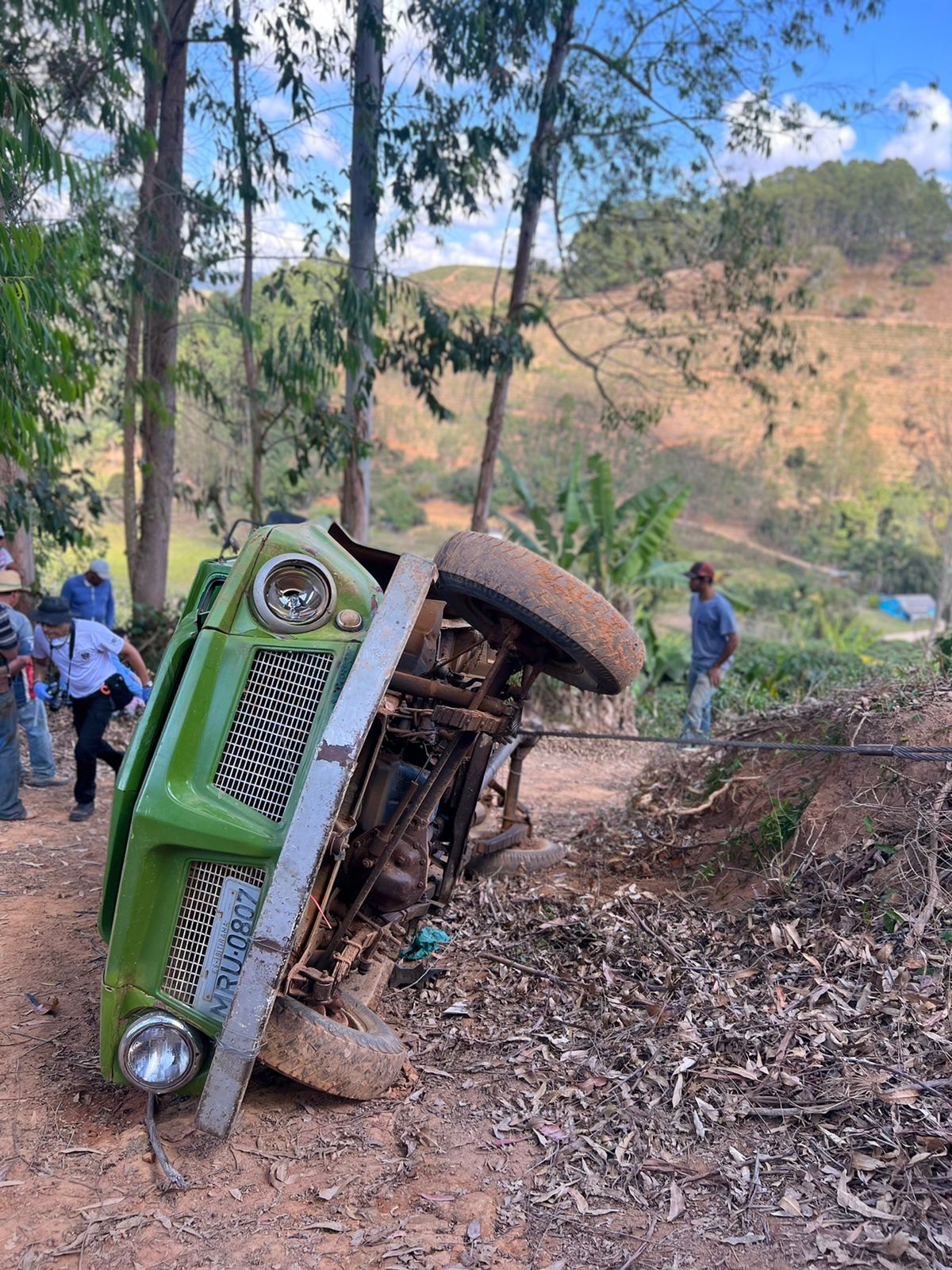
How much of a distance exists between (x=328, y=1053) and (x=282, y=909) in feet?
2.12

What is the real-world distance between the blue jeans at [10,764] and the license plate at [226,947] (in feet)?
14.5

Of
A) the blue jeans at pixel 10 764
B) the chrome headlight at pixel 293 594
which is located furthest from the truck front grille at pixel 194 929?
the blue jeans at pixel 10 764

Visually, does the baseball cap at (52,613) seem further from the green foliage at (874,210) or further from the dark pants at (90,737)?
the green foliage at (874,210)

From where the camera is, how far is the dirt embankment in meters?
2.73

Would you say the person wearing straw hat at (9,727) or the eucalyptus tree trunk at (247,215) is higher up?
the eucalyptus tree trunk at (247,215)

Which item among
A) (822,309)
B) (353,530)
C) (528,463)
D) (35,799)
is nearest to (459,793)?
(35,799)

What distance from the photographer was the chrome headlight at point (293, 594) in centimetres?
324

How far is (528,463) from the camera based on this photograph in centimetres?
4388

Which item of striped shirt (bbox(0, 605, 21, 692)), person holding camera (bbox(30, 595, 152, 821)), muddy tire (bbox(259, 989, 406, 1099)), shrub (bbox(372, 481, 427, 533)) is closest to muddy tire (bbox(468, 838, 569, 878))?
muddy tire (bbox(259, 989, 406, 1099))

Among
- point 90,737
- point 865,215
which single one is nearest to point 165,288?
point 90,737

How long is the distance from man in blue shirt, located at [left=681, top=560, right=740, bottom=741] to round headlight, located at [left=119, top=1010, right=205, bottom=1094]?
22.6 ft

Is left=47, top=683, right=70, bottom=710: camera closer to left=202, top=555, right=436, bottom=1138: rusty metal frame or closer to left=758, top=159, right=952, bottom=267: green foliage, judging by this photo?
left=202, top=555, right=436, bottom=1138: rusty metal frame

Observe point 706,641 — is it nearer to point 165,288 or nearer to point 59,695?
point 59,695

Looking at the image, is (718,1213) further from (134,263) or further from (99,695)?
(134,263)
